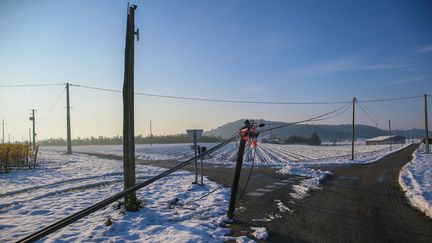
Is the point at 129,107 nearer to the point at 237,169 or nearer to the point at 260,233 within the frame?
the point at 237,169

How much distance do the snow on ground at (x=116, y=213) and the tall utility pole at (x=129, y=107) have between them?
1.01m

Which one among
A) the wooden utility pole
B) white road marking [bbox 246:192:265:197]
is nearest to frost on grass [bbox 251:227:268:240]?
the wooden utility pole

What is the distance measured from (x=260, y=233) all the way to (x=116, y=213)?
158 inches

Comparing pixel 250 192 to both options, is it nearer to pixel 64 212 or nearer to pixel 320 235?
pixel 320 235

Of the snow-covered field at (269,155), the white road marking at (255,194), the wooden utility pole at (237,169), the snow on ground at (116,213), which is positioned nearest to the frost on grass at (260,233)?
the snow on ground at (116,213)

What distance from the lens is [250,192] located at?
11789 millimetres

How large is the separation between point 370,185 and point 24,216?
510 inches

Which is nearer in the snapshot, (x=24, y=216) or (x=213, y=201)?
(x=24, y=216)

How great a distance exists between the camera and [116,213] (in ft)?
27.5

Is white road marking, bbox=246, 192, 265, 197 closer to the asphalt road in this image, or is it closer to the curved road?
the asphalt road

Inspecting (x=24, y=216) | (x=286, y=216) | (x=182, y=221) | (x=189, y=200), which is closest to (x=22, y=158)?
(x=24, y=216)

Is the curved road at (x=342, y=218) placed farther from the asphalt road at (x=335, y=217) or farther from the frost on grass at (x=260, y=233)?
the frost on grass at (x=260, y=233)

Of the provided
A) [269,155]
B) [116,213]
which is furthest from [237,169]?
[269,155]

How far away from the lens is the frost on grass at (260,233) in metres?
6.46
